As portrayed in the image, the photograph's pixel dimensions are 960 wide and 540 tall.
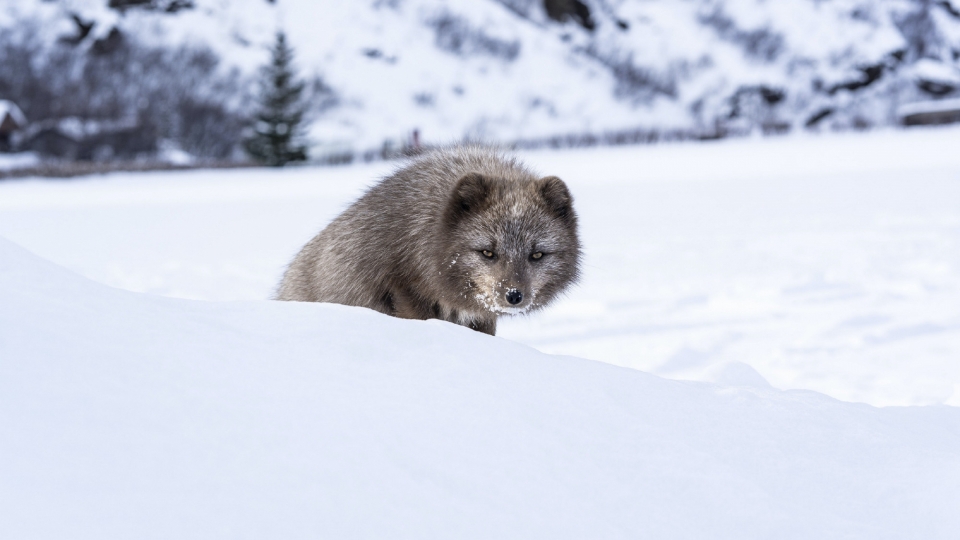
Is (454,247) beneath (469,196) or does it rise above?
beneath

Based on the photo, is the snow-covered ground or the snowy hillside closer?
the snow-covered ground

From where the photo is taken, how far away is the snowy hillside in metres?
59.0

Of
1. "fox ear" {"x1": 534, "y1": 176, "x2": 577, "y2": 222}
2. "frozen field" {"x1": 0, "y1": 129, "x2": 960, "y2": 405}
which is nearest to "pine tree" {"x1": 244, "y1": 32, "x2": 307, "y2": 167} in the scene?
"frozen field" {"x1": 0, "y1": 129, "x2": 960, "y2": 405}

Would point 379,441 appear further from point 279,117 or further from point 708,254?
point 279,117

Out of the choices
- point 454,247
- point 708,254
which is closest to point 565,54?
point 708,254

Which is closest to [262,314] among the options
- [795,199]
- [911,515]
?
[911,515]

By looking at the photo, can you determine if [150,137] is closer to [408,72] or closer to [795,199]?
[408,72]

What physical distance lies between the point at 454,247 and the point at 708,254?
760cm

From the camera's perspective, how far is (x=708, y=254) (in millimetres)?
11820

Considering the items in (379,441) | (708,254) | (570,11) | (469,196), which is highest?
(570,11)

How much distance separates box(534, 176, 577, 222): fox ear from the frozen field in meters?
1.38

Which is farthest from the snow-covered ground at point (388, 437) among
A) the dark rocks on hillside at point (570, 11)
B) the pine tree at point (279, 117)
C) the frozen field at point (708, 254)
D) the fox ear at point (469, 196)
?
the dark rocks on hillside at point (570, 11)

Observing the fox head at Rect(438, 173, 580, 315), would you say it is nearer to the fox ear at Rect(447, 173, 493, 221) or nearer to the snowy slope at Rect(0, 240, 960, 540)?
the fox ear at Rect(447, 173, 493, 221)

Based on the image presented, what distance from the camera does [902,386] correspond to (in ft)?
20.4
